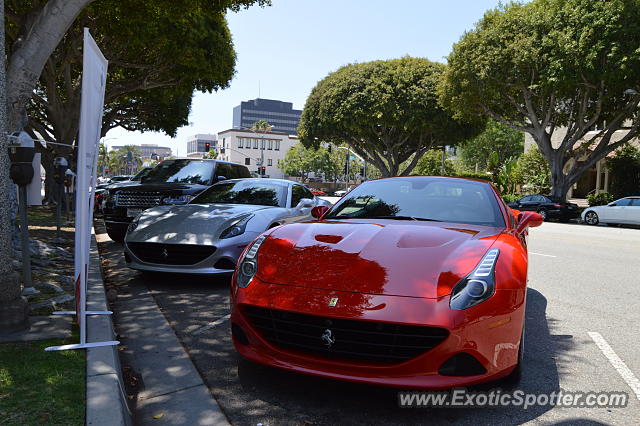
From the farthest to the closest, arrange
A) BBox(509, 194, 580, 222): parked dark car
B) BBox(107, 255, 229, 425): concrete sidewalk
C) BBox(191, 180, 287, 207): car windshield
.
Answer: BBox(509, 194, 580, 222): parked dark car, BBox(191, 180, 287, 207): car windshield, BBox(107, 255, 229, 425): concrete sidewalk

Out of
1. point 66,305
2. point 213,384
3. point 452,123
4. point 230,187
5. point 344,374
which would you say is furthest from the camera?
point 452,123

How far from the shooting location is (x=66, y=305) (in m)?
4.81

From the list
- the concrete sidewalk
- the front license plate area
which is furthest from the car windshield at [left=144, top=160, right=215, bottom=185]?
the concrete sidewalk

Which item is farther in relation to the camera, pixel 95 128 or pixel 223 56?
pixel 223 56

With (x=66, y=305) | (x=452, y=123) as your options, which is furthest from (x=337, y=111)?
(x=66, y=305)

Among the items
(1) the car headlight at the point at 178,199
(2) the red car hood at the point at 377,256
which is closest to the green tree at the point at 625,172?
(1) the car headlight at the point at 178,199

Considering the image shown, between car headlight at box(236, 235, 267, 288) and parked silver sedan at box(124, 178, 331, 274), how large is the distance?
86.3 inches

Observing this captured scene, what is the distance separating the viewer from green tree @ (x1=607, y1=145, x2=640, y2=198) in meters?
31.5

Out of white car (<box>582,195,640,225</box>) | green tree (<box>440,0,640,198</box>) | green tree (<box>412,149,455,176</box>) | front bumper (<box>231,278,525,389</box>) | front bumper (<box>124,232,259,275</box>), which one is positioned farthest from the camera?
green tree (<box>412,149,455,176</box>)

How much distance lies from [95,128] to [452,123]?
3292 centimetres

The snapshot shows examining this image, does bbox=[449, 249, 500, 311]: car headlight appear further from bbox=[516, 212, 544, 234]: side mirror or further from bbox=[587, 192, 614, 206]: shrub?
bbox=[587, 192, 614, 206]: shrub

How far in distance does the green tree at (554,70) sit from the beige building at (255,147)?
84.7 metres

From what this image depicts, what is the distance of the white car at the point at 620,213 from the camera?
21.2m

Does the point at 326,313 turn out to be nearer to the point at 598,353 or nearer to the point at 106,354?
the point at 106,354
